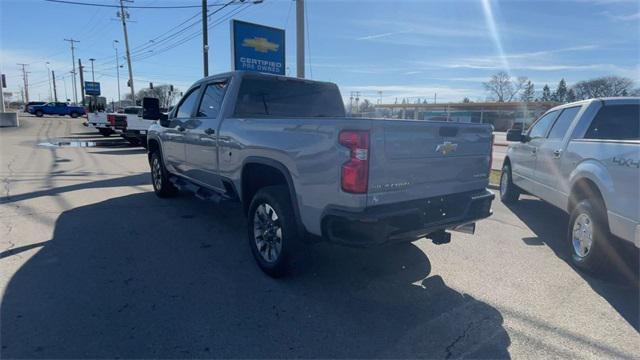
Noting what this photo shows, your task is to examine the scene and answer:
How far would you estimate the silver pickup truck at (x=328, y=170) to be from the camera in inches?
121

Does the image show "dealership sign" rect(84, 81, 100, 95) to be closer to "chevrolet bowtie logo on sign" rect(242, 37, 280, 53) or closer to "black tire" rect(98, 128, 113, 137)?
"black tire" rect(98, 128, 113, 137)

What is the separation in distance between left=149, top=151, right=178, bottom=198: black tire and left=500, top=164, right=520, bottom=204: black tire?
607 cm

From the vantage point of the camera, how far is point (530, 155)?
20.6 feet

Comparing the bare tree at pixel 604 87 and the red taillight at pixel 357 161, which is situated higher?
the bare tree at pixel 604 87

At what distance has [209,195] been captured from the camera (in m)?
5.32

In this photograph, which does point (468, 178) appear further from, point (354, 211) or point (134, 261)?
point (134, 261)

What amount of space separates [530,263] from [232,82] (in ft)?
13.3

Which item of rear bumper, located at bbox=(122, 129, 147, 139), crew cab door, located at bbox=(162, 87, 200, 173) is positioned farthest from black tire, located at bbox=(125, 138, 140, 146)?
crew cab door, located at bbox=(162, 87, 200, 173)

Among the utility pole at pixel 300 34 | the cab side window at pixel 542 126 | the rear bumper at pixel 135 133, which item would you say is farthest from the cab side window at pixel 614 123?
the rear bumper at pixel 135 133

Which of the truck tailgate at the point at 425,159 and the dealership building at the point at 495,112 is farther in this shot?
the dealership building at the point at 495,112

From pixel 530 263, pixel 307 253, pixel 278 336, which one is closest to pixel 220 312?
pixel 278 336

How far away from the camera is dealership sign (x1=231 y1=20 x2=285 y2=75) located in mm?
12414

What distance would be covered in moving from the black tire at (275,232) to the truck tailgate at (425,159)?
2.96 feet

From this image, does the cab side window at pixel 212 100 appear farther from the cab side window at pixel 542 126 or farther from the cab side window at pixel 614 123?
the cab side window at pixel 542 126
